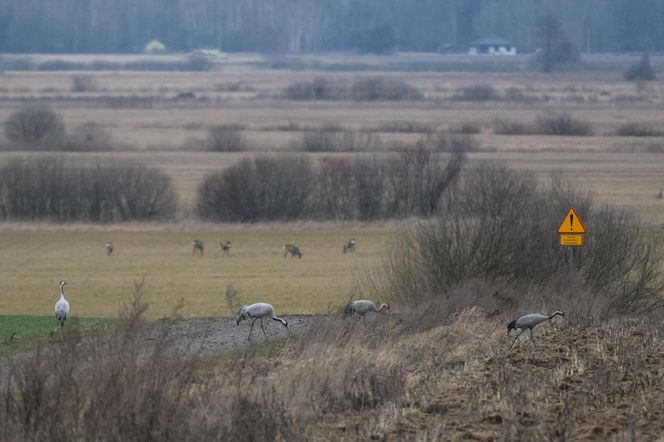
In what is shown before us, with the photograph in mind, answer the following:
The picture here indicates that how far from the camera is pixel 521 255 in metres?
25.1

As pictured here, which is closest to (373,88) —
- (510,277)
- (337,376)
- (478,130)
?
(478,130)

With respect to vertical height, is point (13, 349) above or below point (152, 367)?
below

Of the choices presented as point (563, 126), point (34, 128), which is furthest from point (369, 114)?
point (34, 128)

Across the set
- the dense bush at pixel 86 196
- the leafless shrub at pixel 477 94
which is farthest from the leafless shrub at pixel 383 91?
the dense bush at pixel 86 196

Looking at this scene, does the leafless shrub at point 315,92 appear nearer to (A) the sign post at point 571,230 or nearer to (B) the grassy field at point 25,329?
(B) the grassy field at point 25,329

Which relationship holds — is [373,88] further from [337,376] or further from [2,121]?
[337,376]

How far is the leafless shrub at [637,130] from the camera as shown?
293 ft

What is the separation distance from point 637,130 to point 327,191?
1381 inches

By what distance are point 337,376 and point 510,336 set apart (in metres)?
4.26

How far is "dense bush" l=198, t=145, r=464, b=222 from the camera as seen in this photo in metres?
62.5

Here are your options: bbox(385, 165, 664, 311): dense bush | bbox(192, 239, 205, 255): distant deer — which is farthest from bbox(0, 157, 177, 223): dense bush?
bbox(385, 165, 664, 311): dense bush

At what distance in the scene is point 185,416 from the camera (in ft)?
40.7

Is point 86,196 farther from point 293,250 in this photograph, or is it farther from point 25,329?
point 25,329

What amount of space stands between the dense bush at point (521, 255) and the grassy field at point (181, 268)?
19.5ft
